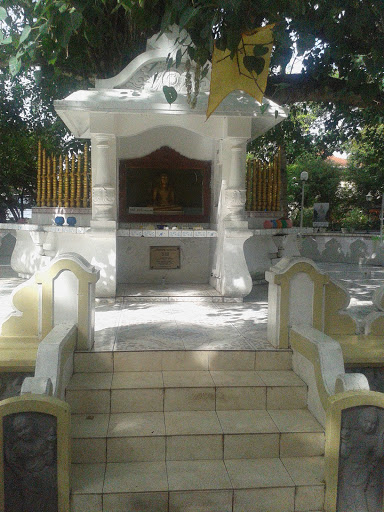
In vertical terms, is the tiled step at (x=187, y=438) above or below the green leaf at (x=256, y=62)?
below

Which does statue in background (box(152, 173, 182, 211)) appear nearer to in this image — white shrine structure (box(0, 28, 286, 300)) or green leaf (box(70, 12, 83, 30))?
white shrine structure (box(0, 28, 286, 300))

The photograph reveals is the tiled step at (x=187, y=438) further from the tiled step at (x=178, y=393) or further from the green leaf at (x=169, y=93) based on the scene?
the green leaf at (x=169, y=93)

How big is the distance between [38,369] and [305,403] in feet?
8.00

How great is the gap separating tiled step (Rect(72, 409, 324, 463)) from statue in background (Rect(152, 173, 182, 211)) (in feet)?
18.2

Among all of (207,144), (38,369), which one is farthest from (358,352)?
(207,144)

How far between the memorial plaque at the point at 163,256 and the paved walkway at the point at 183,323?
115 cm

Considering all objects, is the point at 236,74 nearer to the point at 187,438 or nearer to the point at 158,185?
the point at 187,438

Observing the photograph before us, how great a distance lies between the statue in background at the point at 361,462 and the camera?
3.73 meters

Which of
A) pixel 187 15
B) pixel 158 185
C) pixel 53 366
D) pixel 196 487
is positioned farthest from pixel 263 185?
pixel 196 487

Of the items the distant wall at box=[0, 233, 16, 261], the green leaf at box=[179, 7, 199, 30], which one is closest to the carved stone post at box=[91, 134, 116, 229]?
the green leaf at box=[179, 7, 199, 30]

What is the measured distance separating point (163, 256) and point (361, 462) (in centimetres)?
603

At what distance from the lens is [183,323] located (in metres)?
6.45

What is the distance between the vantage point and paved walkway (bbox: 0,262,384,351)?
214 inches

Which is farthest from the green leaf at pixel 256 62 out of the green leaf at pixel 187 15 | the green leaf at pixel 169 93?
the green leaf at pixel 187 15
